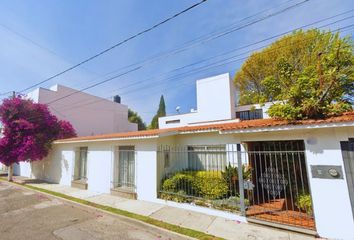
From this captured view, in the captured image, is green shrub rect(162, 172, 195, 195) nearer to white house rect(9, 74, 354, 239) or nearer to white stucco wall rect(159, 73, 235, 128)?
white house rect(9, 74, 354, 239)

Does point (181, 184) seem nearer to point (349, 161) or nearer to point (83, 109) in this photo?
point (349, 161)

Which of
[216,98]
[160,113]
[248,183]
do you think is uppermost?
[160,113]

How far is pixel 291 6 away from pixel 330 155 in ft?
16.4

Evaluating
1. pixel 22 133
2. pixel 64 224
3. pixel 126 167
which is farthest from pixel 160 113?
pixel 64 224

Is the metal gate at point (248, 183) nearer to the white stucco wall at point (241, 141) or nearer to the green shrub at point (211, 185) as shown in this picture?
the green shrub at point (211, 185)

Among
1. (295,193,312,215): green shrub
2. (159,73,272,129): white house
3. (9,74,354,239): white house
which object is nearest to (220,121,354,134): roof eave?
(9,74,354,239): white house

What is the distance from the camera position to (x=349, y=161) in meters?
4.95

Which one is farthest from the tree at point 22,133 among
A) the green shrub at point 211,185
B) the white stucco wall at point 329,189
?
the white stucco wall at point 329,189

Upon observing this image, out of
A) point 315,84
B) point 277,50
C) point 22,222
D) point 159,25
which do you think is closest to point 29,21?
point 159,25

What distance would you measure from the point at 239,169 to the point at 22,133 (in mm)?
15501

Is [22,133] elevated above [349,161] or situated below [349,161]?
above

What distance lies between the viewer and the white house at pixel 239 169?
16.6ft

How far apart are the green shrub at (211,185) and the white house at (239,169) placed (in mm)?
38

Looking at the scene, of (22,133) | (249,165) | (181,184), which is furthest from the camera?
(22,133)
